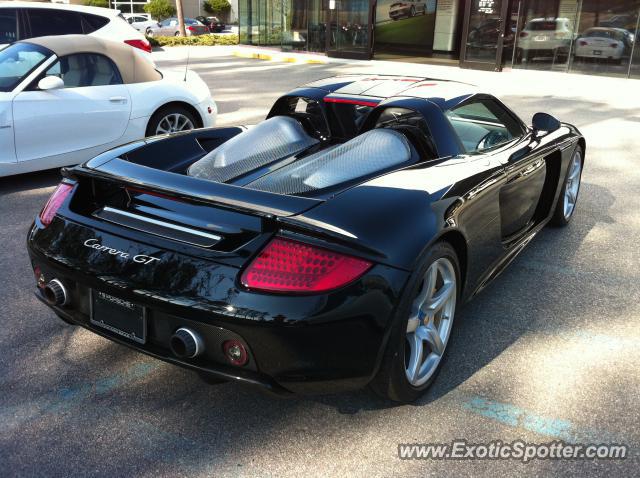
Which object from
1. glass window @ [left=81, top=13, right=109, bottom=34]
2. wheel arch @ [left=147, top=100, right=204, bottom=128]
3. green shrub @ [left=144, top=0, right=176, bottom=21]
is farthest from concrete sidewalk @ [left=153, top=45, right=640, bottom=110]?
green shrub @ [left=144, top=0, right=176, bottom=21]

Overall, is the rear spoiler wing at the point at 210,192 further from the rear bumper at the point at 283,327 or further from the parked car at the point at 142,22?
the parked car at the point at 142,22

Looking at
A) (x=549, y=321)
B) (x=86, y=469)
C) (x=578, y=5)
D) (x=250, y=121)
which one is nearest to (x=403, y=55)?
(x=578, y=5)

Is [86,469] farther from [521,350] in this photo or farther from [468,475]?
[521,350]

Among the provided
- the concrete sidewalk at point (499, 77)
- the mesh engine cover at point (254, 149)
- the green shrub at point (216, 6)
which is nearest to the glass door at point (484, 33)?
the concrete sidewalk at point (499, 77)

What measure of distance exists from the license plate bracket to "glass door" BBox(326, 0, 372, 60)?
2051 cm

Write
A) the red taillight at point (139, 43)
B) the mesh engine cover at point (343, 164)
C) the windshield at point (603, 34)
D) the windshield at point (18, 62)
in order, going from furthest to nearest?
1. the windshield at point (603, 34)
2. the red taillight at point (139, 43)
3. the windshield at point (18, 62)
4. the mesh engine cover at point (343, 164)

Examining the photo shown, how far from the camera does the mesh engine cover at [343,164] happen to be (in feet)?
9.30

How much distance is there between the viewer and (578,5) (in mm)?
17859

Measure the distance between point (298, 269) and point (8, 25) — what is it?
27.8 ft

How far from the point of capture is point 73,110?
5.71 meters

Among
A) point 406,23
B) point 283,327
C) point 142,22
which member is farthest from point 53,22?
point 142,22

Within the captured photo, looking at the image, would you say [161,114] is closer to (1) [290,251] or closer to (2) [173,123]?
(2) [173,123]

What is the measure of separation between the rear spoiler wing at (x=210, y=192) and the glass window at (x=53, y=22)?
6988mm

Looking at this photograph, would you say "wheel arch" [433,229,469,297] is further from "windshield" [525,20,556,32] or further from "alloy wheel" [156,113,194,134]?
"windshield" [525,20,556,32]
